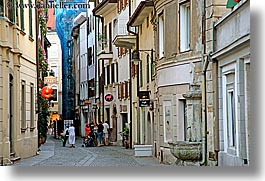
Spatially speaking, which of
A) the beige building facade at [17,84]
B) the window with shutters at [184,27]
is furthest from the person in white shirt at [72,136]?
the window with shutters at [184,27]

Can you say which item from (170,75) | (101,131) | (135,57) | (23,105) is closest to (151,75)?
(135,57)

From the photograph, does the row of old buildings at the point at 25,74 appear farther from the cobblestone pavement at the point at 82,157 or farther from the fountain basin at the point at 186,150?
the fountain basin at the point at 186,150

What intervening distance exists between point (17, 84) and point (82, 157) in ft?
3.30

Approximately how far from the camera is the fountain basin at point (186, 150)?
10938mm

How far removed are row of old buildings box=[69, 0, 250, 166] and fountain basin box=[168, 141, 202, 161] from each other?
1 cm

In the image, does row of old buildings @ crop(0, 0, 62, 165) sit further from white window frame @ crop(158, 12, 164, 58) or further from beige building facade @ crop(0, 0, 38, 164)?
white window frame @ crop(158, 12, 164, 58)

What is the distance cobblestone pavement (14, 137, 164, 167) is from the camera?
10.7 m

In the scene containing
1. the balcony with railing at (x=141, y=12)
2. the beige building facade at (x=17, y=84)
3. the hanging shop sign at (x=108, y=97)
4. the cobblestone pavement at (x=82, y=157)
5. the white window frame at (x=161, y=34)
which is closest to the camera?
the cobblestone pavement at (x=82, y=157)

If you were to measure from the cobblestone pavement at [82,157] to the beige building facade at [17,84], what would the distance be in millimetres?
184

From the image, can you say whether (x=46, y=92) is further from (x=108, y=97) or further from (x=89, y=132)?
(x=108, y=97)

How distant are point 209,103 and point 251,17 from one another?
1.10 meters

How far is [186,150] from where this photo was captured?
11023 millimetres

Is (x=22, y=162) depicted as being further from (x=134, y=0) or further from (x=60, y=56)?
(x=134, y=0)

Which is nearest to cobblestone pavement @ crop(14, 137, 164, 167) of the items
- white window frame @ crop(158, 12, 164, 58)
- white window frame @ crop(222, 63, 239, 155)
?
white window frame @ crop(222, 63, 239, 155)
